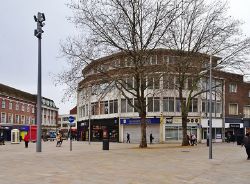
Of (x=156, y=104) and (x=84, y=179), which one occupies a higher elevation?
(x=156, y=104)

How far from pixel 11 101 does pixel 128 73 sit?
54077 mm

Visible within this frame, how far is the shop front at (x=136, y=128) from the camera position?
196 feet

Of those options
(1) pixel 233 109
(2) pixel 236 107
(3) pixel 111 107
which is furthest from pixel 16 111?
(2) pixel 236 107

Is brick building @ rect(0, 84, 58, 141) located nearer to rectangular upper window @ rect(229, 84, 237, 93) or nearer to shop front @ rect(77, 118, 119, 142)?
shop front @ rect(77, 118, 119, 142)

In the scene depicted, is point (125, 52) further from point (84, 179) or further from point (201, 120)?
point (201, 120)

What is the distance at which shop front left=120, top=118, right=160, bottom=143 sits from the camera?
59.7m

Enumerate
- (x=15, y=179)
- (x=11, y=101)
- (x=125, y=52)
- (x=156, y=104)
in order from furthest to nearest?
(x=11, y=101) < (x=156, y=104) < (x=125, y=52) < (x=15, y=179)

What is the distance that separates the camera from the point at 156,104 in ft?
196

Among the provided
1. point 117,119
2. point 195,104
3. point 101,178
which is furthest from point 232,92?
point 101,178

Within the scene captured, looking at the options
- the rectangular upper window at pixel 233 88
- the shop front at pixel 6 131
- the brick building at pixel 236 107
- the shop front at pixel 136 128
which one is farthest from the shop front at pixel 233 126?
the shop front at pixel 6 131

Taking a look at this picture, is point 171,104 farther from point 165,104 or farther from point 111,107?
point 111,107

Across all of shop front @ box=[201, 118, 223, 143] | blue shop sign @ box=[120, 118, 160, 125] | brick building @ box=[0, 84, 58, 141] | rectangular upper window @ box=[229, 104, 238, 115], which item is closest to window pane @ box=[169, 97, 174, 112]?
blue shop sign @ box=[120, 118, 160, 125]

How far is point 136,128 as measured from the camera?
2391 inches

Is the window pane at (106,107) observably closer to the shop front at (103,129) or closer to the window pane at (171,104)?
the shop front at (103,129)
